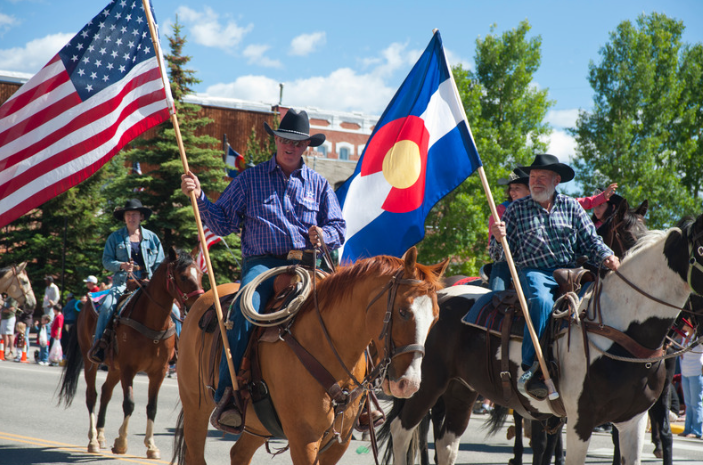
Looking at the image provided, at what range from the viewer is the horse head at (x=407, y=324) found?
4000 mm

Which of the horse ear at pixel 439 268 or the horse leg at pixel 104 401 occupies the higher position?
the horse ear at pixel 439 268

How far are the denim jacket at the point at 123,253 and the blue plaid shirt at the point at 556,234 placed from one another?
231 inches

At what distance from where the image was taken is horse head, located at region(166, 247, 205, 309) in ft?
28.7

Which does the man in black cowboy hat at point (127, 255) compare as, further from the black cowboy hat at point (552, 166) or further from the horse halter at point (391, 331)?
the horse halter at point (391, 331)

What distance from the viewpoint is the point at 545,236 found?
640 centimetres

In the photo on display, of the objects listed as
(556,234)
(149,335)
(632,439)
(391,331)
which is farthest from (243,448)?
(149,335)

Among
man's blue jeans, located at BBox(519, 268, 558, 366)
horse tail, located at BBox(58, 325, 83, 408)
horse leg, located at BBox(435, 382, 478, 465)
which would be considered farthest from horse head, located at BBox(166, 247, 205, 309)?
man's blue jeans, located at BBox(519, 268, 558, 366)

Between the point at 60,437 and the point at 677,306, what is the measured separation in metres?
8.22

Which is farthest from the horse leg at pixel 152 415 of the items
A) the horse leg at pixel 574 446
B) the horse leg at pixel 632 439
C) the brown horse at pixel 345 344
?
the horse leg at pixel 632 439

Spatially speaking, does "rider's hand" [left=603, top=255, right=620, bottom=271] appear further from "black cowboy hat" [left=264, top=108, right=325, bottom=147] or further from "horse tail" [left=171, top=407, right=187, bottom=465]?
"horse tail" [left=171, top=407, right=187, bottom=465]

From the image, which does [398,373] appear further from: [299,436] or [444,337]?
[444,337]

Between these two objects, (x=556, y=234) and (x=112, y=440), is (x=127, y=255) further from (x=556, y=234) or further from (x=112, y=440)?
(x=556, y=234)

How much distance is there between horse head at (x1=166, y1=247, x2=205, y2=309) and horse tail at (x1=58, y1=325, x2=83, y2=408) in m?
2.68

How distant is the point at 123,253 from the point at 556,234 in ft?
20.9
